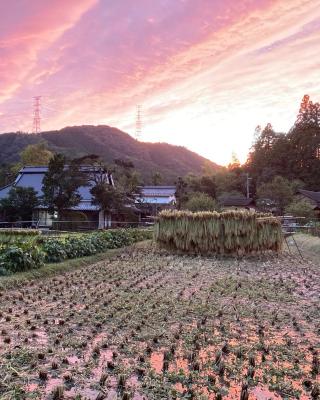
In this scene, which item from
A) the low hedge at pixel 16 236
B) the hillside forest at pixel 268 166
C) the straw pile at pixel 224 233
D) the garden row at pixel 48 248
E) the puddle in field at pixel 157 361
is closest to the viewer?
the puddle in field at pixel 157 361

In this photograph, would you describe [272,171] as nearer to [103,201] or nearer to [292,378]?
[103,201]

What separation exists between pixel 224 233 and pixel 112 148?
7275 centimetres

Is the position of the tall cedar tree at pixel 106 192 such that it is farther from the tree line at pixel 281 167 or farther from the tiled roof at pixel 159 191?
the tiled roof at pixel 159 191

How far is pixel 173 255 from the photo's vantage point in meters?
15.4

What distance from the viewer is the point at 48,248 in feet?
39.8

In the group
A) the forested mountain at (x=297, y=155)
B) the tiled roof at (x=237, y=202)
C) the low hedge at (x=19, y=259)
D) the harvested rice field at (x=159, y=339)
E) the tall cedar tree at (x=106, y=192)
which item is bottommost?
the harvested rice field at (x=159, y=339)

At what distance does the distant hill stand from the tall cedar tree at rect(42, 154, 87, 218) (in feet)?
144

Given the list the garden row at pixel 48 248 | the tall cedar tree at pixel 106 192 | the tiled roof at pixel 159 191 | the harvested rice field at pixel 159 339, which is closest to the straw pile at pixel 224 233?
the garden row at pixel 48 248

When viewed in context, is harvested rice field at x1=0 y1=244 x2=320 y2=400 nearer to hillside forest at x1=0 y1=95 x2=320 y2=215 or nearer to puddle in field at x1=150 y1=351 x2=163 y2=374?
puddle in field at x1=150 y1=351 x2=163 y2=374

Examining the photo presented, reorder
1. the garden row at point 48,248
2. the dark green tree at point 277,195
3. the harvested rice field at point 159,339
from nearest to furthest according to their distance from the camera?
the harvested rice field at point 159,339 < the garden row at point 48,248 < the dark green tree at point 277,195

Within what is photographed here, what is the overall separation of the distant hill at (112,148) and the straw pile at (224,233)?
190ft

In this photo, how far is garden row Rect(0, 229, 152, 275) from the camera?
10.0 meters

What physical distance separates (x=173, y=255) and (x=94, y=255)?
9.46ft

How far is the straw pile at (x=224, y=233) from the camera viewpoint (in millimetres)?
15273
